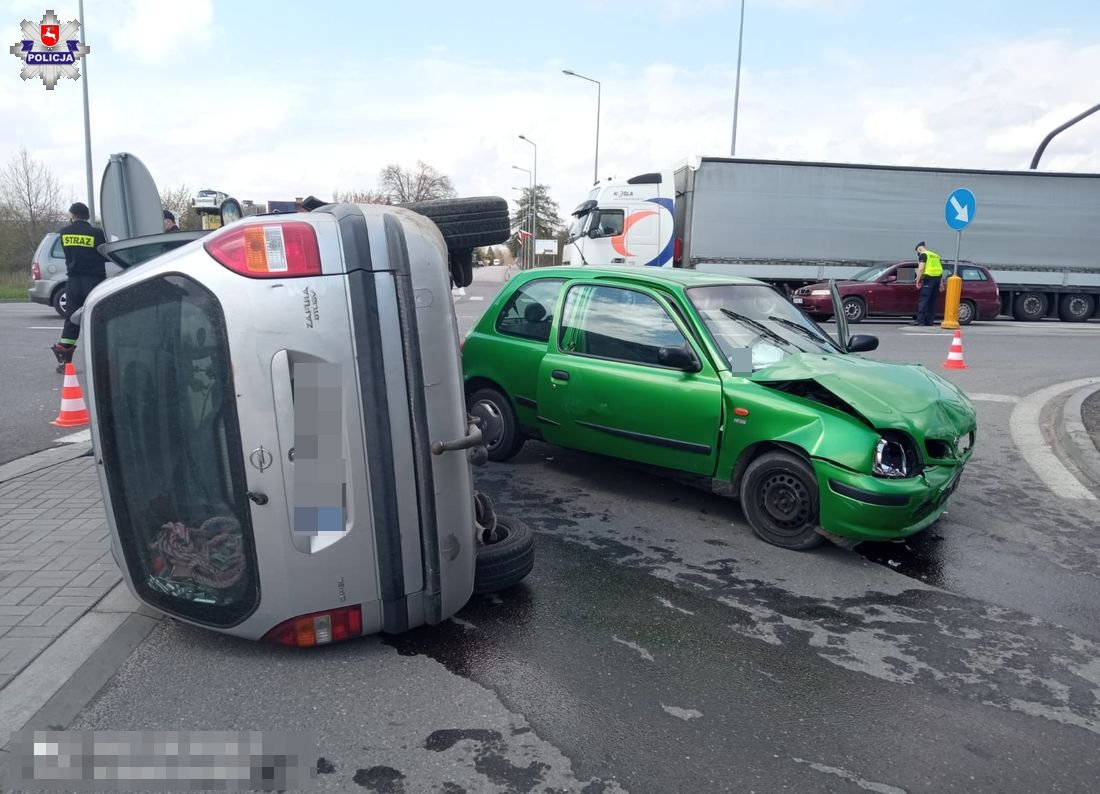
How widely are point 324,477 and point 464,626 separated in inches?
43.3

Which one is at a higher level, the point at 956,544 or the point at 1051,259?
the point at 1051,259

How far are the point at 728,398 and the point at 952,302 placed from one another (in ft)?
51.6

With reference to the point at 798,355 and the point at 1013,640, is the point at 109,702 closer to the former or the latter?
the point at 1013,640

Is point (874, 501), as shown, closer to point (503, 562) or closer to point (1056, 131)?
point (503, 562)

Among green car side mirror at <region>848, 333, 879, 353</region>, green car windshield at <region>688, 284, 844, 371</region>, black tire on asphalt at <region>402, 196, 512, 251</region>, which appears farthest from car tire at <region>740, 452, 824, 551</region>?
black tire on asphalt at <region>402, 196, 512, 251</region>

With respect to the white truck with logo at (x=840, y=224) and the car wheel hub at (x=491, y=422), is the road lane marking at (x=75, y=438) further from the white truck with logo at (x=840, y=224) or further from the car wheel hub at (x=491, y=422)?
the white truck with logo at (x=840, y=224)

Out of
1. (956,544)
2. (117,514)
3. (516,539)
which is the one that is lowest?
(956,544)

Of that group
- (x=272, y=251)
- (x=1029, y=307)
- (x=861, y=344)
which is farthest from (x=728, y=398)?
(x=1029, y=307)

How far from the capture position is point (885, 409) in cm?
480

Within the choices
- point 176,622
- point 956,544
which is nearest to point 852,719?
point 956,544

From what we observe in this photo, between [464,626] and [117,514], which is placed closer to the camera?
[117,514]

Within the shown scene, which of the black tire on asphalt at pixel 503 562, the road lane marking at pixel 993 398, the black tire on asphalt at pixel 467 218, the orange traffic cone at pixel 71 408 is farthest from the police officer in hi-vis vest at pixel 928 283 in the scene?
the black tire on asphalt at pixel 503 562

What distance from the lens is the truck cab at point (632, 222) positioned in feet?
69.8

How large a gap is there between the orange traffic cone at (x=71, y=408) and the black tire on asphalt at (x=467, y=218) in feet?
17.0
